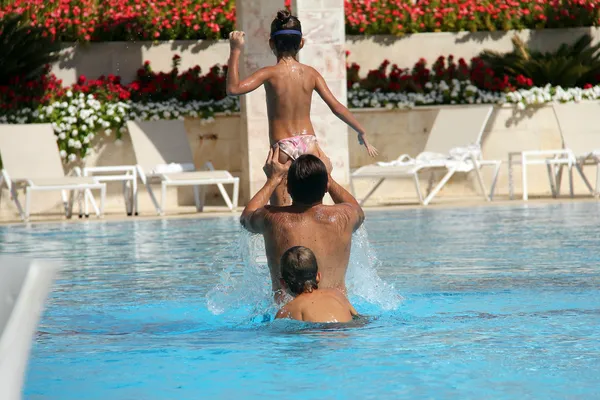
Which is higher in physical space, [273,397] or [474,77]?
[474,77]

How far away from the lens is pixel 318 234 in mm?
4965

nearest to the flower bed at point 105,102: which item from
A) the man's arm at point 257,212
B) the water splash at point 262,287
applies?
the water splash at point 262,287

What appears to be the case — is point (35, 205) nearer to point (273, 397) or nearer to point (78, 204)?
point (78, 204)

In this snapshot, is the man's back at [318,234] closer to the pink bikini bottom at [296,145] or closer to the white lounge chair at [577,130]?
the pink bikini bottom at [296,145]

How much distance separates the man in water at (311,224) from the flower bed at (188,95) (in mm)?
10020

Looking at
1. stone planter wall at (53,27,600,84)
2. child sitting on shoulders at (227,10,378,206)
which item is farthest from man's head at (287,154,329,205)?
stone planter wall at (53,27,600,84)

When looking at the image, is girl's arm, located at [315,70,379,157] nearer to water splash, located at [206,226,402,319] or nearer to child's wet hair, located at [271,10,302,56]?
child's wet hair, located at [271,10,302,56]

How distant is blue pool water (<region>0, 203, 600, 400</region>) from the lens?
3961 millimetres

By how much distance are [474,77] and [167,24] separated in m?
4.45

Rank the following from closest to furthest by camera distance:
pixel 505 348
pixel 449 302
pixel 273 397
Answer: pixel 273 397 < pixel 505 348 < pixel 449 302

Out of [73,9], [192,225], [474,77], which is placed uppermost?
[73,9]

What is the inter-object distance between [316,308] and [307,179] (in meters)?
0.56

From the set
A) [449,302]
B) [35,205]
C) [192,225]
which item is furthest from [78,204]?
[449,302]

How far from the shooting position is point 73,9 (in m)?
15.9
